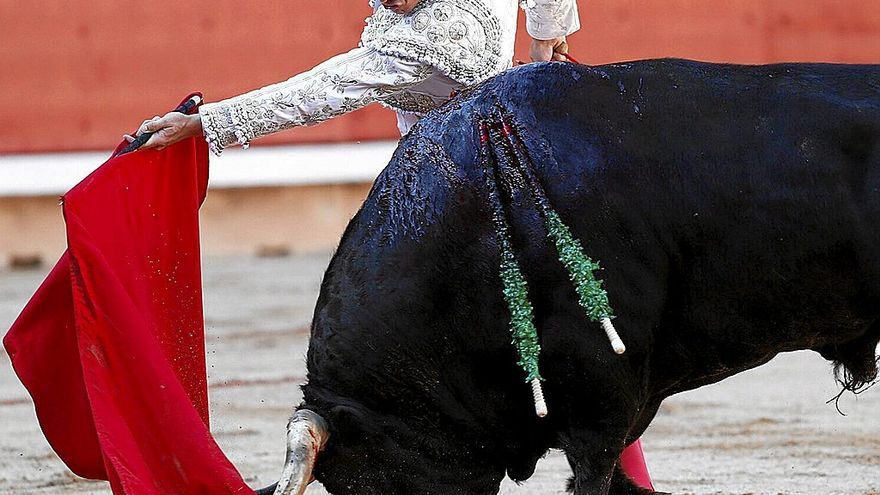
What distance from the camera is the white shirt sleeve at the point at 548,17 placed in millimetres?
3092

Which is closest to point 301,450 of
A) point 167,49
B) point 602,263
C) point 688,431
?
point 602,263

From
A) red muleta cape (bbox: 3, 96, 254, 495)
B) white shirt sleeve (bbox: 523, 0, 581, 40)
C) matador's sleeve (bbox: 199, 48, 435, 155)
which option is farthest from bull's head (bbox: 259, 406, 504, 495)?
white shirt sleeve (bbox: 523, 0, 581, 40)

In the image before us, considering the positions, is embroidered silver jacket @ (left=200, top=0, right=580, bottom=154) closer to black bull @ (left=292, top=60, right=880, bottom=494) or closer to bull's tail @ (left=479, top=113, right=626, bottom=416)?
black bull @ (left=292, top=60, right=880, bottom=494)

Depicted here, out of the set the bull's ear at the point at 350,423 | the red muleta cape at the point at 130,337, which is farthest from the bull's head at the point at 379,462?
the red muleta cape at the point at 130,337

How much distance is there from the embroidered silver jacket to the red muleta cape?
0.56ft

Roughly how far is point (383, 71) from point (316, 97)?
13 cm

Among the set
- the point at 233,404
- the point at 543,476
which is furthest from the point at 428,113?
the point at 233,404

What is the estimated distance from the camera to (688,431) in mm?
4297

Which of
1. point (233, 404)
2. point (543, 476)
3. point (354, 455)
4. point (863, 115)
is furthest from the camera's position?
point (233, 404)

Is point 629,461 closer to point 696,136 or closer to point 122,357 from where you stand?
point 696,136

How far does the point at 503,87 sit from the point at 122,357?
80 centimetres

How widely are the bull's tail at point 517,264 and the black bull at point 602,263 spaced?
0.06 feet

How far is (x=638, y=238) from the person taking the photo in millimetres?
2514

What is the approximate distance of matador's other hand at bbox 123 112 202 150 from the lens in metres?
2.86
